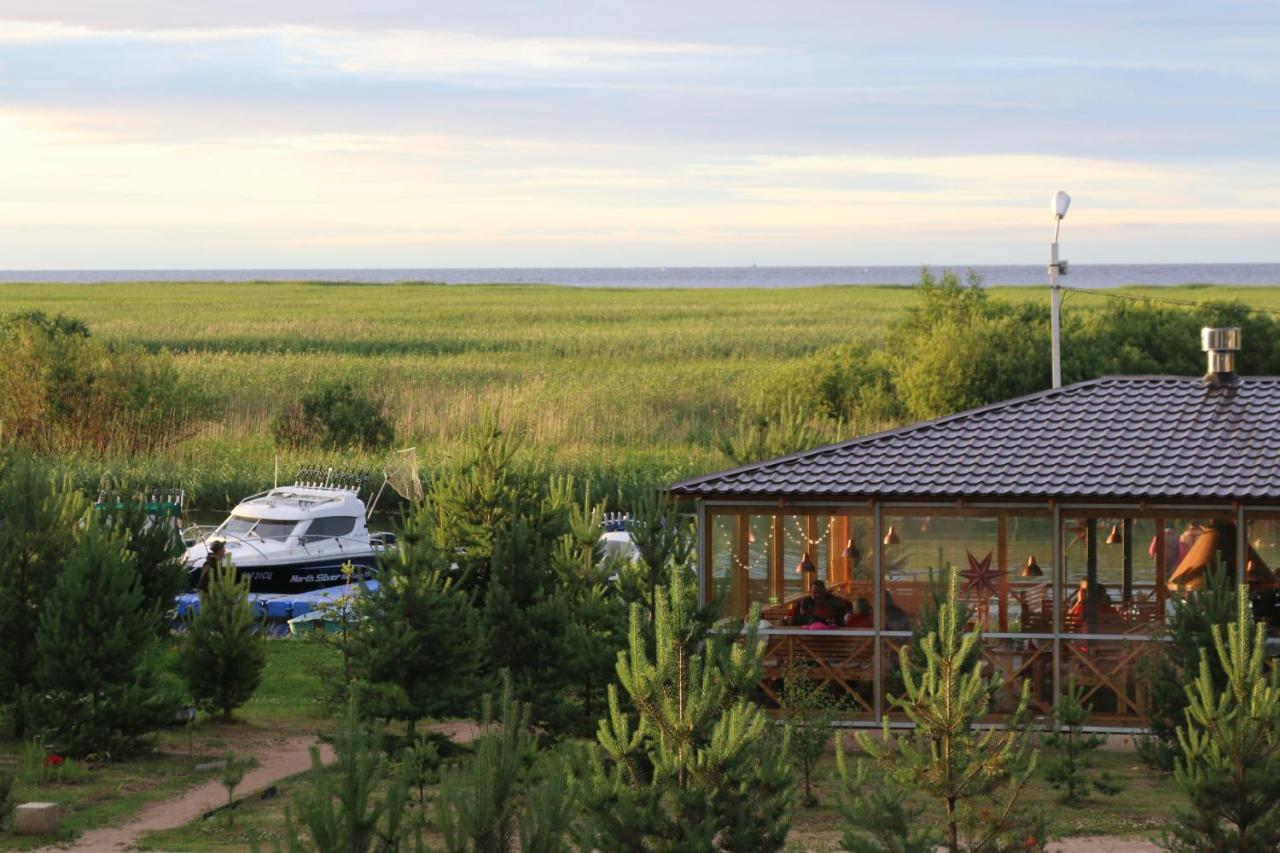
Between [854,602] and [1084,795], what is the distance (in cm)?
362

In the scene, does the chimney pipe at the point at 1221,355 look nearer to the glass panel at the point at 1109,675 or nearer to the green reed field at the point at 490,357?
the glass panel at the point at 1109,675

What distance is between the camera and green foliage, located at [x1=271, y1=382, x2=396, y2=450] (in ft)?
130

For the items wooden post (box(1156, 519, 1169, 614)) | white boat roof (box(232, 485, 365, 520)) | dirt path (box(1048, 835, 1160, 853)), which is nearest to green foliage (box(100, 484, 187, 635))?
A: white boat roof (box(232, 485, 365, 520))

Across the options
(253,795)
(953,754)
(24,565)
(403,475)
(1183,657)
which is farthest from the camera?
(403,475)

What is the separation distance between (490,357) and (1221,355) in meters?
48.1

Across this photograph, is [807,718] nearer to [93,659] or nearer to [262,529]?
[93,659]

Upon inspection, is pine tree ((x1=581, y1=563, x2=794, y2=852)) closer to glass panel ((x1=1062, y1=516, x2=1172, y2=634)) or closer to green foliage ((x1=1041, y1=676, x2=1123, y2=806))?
green foliage ((x1=1041, y1=676, x2=1123, y2=806))

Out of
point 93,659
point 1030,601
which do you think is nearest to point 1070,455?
point 1030,601

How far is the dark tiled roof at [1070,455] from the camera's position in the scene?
16125 mm

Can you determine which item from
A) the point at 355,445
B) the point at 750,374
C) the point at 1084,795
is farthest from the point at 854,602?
the point at 750,374

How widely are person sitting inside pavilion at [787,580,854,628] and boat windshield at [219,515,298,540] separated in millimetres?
11507

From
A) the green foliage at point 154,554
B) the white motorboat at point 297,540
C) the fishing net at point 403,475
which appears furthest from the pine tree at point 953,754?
the fishing net at point 403,475

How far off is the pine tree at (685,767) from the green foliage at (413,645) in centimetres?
549

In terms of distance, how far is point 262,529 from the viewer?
26703 millimetres
